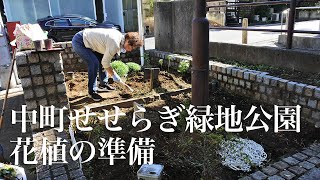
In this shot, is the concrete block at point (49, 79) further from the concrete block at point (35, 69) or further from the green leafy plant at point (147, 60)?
the green leafy plant at point (147, 60)

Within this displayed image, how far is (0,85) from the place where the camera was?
21.1 ft

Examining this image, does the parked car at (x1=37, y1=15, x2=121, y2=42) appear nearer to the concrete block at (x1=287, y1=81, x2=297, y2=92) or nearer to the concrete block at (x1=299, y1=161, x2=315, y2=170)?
the concrete block at (x1=287, y1=81, x2=297, y2=92)

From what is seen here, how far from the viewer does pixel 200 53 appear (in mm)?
2777

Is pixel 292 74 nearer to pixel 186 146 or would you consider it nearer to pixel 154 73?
pixel 186 146

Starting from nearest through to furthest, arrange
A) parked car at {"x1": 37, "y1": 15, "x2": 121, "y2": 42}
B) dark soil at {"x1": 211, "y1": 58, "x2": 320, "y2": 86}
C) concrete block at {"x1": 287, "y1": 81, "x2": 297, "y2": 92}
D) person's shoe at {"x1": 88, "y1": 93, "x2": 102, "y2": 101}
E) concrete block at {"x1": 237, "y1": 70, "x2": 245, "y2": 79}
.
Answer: concrete block at {"x1": 287, "y1": 81, "x2": 297, "y2": 92} → dark soil at {"x1": 211, "y1": 58, "x2": 320, "y2": 86} → concrete block at {"x1": 237, "y1": 70, "x2": 245, "y2": 79} → person's shoe at {"x1": 88, "y1": 93, "x2": 102, "y2": 101} → parked car at {"x1": 37, "y1": 15, "x2": 121, "y2": 42}

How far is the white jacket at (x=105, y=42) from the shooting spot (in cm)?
441

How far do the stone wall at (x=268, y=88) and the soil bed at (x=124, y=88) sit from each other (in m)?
0.77

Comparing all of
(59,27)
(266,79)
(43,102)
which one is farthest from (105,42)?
(59,27)

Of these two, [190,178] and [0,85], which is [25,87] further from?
[0,85]

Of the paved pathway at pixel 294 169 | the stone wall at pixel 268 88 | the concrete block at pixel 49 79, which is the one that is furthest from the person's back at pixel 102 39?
the paved pathway at pixel 294 169

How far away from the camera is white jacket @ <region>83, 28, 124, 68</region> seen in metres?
4.41

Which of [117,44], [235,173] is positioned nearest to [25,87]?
[117,44]

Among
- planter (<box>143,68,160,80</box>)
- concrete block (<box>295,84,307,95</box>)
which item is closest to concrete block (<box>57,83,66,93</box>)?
planter (<box>143,68,160,80</box>)

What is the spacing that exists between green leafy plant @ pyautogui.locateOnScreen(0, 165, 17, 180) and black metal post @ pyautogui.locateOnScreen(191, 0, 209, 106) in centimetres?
188
